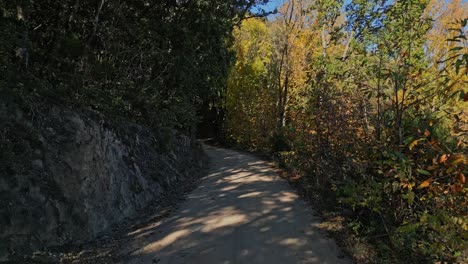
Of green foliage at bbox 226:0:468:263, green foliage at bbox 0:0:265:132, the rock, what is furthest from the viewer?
green foliage at bbox 0:0:265:132

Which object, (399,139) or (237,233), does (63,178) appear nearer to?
(237,233)

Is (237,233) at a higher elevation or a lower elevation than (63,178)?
lower

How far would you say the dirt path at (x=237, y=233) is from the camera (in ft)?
19.7

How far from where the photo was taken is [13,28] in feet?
24.1

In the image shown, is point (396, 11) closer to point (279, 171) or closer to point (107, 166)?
point (107, 166)

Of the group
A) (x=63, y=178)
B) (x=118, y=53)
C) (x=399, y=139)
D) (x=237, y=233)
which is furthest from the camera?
(x=118, y=53)

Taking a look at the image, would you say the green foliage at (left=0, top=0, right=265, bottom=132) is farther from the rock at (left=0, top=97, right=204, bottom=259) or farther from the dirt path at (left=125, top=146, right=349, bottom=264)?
the dirt path at (left=125, top=146, right=349, bottom=264)

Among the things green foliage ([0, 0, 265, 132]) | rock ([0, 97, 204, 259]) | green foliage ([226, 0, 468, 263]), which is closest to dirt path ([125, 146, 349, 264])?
green foliage ([226, 0, 468, 263])

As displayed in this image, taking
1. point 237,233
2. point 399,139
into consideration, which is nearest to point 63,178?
point 237,233

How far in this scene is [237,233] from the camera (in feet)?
23.3

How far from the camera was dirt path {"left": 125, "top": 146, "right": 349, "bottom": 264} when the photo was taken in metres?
6.00

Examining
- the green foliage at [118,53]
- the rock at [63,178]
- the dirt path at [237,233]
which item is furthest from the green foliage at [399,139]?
the green foliage at [118,53]

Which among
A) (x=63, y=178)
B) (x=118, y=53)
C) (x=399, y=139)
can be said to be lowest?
(x=63, y=178)

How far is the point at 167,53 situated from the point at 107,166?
600 cm
